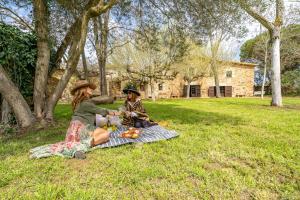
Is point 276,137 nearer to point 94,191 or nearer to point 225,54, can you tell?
point 94,191

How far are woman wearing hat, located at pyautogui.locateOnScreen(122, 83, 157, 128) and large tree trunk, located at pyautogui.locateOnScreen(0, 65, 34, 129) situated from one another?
2.87 metres

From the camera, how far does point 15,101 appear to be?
626 centimetres

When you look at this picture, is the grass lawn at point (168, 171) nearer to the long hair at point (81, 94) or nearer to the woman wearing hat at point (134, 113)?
the long hair at point (81, 94)

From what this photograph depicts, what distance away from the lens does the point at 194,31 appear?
324 inches

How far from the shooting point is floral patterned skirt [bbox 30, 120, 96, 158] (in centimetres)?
387

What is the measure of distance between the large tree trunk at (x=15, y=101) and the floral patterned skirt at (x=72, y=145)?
2576mm

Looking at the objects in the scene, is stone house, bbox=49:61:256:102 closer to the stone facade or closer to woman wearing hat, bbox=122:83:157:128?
the stone facade

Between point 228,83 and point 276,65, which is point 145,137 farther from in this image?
point 228,83

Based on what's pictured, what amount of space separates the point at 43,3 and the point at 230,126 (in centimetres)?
666

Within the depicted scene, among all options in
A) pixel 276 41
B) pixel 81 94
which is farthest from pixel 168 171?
pixel 276 41

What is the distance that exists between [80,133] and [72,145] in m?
0.36

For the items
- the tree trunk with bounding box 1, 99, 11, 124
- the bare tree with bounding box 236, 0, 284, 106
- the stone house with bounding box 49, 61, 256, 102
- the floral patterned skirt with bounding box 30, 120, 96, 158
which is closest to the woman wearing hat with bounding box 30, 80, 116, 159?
Result: the floral patterned skirt with bounding box 30, 120, 96, 158

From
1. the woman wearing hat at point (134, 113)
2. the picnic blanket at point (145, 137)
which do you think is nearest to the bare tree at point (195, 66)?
the woman wearing hat at point (134, 113)

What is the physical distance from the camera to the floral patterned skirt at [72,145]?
3.87 m
